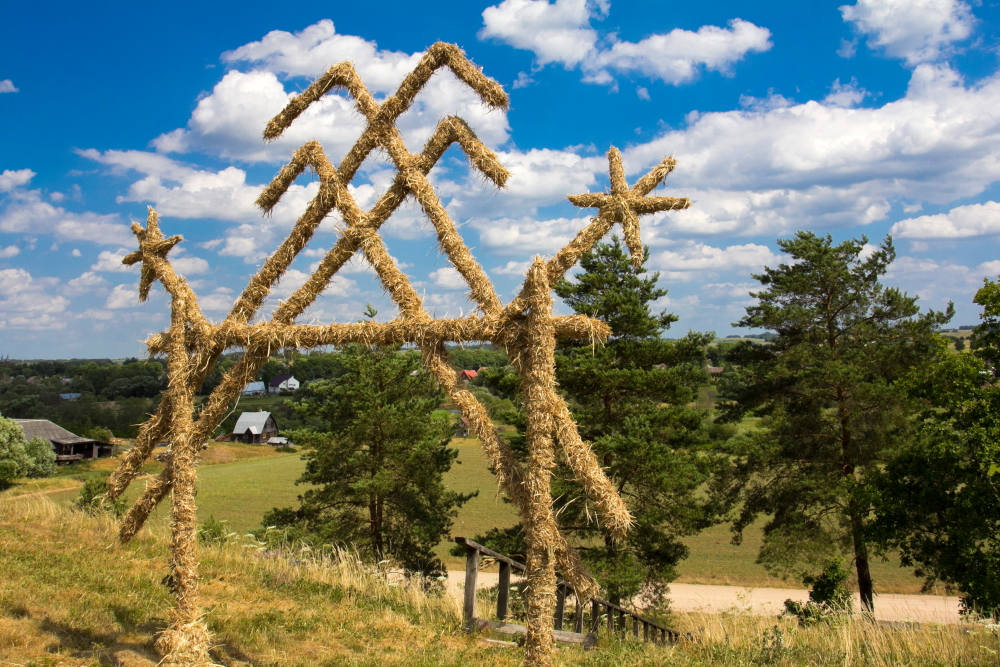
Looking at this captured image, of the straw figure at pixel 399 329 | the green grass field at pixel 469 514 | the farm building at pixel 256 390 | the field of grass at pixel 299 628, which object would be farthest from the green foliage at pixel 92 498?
the farm building at pixel 256 390

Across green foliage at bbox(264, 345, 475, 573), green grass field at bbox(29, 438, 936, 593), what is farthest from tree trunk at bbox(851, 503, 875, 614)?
green foliage at bbox(264, 345, 475, 573)

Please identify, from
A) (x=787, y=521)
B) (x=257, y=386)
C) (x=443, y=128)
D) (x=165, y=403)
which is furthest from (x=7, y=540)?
(x=257, y=386)

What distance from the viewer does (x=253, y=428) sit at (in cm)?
5697

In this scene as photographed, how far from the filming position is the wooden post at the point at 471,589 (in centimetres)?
638

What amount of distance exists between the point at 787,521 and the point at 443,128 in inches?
673

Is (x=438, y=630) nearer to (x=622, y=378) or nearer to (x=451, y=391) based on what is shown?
(x=451, y=391)

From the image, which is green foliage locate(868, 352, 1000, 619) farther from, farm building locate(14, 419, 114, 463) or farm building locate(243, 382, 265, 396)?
farm building locate(243, 382, 265, 396)

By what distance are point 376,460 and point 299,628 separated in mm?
12081

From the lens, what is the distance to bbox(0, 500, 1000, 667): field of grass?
17.4 feet

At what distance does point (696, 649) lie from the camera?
6082 millimetres

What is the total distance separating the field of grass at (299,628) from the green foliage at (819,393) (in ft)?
36.2

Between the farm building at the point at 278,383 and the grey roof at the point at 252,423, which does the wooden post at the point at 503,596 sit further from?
the farm building at the point at 278,383

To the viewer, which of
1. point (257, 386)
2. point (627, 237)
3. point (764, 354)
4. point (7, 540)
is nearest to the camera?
point (627, 237)

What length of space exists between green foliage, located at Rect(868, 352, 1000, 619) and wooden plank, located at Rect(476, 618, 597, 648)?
Answer: 7125 millimetres
